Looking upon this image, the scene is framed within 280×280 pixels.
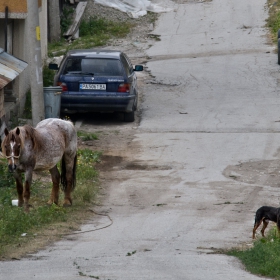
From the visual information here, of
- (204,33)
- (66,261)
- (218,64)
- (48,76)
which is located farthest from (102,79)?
(204,33)

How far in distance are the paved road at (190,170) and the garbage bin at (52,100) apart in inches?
77.8

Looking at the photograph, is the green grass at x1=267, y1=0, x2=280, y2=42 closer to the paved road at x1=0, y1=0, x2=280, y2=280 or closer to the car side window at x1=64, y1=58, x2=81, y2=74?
the paved road at x1=0, y1=0, x2=280, y2=280

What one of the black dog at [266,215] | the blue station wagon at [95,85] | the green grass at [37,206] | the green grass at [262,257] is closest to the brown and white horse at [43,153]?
the green grass at [37,206]

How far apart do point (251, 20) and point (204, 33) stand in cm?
257

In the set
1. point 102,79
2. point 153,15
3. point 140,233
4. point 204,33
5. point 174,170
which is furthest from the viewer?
point 153,15

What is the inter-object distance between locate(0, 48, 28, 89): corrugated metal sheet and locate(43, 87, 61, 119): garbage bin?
0.99 metres

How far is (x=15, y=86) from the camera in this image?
20000mm

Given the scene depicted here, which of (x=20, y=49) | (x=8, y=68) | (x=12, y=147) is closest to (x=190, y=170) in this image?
(x=8, y=68)

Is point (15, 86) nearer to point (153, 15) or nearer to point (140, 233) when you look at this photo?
point (140, 233)

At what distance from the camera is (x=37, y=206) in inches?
503

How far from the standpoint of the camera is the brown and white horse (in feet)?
37.4

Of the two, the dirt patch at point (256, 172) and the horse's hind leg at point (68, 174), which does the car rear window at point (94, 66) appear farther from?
the horse's hind leg at point (68, 174)

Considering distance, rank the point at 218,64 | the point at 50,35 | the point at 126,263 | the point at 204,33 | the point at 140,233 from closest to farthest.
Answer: the point at 126,263, the point at 140,233, the point at 218,64, the point at 50,35, the point at 204,33

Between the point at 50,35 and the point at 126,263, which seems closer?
the point at 126,263
